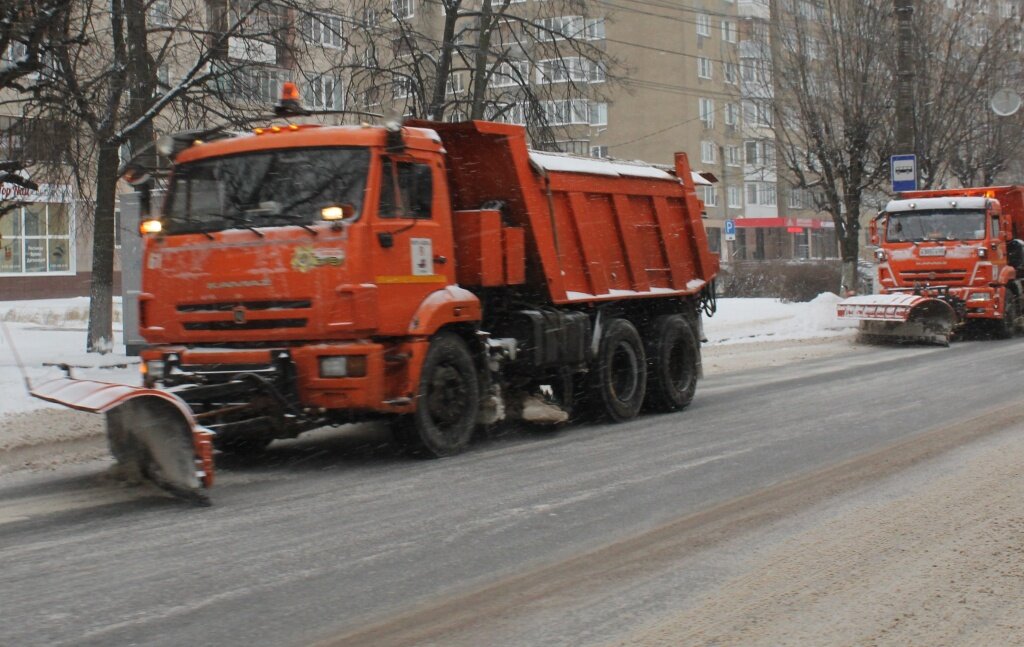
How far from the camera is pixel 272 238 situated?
8.88m

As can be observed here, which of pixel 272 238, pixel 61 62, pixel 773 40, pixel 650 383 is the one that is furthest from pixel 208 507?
pixel 773 40

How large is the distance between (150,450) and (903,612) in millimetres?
4960

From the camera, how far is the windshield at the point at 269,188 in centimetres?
902

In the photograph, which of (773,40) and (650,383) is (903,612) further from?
(773,40)

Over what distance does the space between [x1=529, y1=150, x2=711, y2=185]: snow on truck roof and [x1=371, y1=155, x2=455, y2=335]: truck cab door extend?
1.47m

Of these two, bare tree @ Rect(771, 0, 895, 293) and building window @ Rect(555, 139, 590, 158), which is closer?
building window @ Rect(555, 139, 590, 158)

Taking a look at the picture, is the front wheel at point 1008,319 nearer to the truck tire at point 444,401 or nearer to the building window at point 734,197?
the truck tire at point 444,401

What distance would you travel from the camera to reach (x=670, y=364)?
43.2ft

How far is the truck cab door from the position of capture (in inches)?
355

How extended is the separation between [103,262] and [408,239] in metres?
10.0

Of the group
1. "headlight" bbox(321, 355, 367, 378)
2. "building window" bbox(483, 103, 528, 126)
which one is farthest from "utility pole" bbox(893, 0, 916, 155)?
"headlight" bbox(321, 355, 367, 378)

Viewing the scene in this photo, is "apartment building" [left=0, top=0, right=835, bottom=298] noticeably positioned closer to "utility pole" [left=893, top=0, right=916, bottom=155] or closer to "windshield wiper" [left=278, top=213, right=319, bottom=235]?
"windshield wiper" [left=278, top=213, right=319, bottom=235]

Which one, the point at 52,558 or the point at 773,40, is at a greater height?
the point at 773,40

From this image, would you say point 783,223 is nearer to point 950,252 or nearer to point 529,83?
point 950,252
